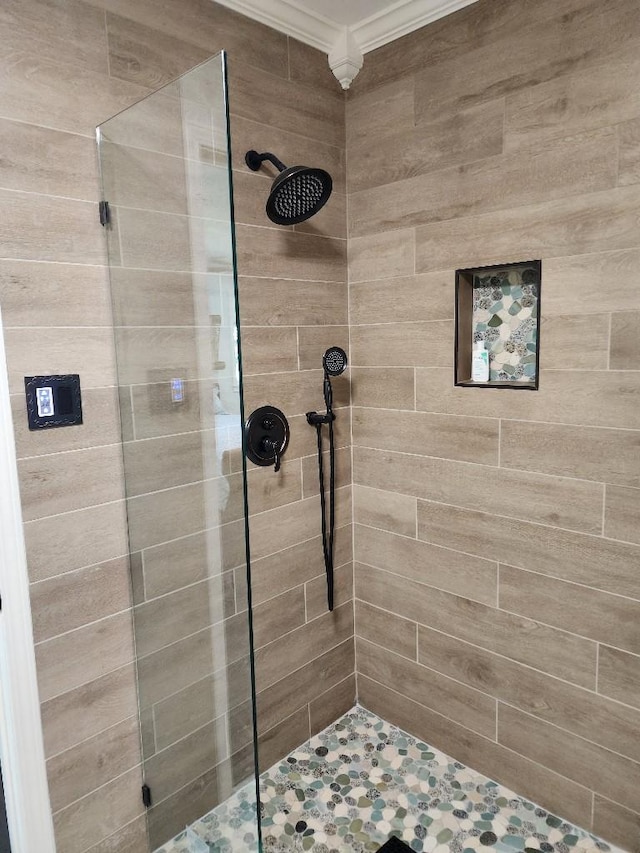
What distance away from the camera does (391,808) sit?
1890 mm

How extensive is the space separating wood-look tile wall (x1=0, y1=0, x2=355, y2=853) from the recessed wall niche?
2.06 feet

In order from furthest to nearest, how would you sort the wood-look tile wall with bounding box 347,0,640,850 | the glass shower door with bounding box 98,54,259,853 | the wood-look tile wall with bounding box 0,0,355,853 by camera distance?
1. the wood-look tile wall with bounding box 347,0,640,850
2. the wood-look tile wall with bounding box 0,0,355,853
3. the glass shower door with bounding box 98,54,259,853

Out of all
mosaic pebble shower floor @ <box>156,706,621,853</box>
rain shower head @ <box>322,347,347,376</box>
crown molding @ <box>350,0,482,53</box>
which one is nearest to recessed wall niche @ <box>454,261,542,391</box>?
rain shower head @ <box>322,347,347,376</box>

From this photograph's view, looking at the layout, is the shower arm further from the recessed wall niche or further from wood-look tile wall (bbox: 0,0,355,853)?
the recessed wall niche

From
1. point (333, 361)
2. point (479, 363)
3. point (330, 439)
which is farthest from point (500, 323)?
point (330, 439)

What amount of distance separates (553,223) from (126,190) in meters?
1.17

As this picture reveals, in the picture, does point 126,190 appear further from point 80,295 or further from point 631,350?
point 631,350

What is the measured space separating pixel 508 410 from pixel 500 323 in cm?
29

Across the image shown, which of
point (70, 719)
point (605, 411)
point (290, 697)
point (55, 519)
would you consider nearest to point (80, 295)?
point (55, 519)

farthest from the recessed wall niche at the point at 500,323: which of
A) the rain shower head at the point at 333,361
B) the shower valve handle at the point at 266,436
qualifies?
the shower valve handle at the point at 266,436

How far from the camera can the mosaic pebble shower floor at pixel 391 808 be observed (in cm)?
176

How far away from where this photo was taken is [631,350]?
157cm

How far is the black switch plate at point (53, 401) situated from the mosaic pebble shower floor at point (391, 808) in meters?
1.09

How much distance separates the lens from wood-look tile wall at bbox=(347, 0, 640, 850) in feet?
5.27
